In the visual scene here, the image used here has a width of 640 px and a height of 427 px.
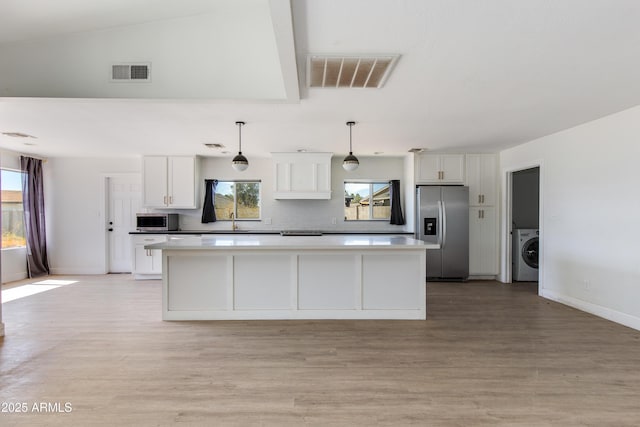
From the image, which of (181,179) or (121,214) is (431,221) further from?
(121,214)

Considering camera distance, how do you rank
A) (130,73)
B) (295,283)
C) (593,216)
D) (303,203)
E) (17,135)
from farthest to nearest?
(303,203) < (17,135) < (593,216) < (295,283) < (130,73)

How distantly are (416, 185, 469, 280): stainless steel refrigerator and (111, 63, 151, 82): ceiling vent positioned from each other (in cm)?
436

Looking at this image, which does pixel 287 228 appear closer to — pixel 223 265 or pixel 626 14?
pixel 223 265

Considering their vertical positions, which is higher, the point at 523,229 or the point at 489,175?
the point at 489,175

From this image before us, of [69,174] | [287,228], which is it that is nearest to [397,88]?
[287,228]

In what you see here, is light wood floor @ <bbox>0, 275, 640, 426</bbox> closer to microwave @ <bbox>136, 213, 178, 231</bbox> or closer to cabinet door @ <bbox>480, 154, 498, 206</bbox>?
microwave @ <bbox>136, 213, 178, 231</bbox>

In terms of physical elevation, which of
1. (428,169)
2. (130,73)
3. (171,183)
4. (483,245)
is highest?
(130,73)

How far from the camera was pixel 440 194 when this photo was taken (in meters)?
5.54

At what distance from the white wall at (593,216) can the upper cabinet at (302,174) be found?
3238mm

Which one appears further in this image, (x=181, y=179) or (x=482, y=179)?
(x=181, y=179)

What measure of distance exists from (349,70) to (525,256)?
497 centimetres

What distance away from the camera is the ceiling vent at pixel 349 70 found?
2.23 meters

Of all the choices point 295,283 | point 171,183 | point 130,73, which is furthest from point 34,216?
point 295,283

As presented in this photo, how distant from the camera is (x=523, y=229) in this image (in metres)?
5.52
